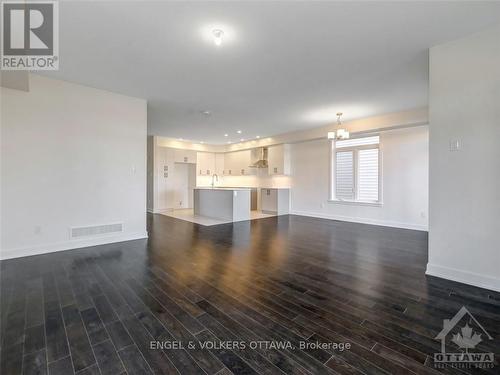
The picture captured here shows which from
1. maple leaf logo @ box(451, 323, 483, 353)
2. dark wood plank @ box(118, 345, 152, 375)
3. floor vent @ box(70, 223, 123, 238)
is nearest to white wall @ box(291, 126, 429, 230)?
maple leaf logo @ box(451, 323, 483, 353)

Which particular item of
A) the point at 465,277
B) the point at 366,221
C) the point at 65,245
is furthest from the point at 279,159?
the point at 65,245

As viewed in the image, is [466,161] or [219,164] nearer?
[466,161]

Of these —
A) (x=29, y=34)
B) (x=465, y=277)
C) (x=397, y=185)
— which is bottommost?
→ (x=465, y=277)

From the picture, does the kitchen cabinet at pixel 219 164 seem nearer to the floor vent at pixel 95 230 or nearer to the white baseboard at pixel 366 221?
the white baseboard at pixel 366 221

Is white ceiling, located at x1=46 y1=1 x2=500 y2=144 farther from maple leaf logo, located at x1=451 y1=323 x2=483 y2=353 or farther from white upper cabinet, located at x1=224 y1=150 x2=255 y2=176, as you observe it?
white upper cabinet, located at x1=224 y1=150 x2=255 y2=176

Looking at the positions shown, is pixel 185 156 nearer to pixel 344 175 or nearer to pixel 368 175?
pixel 344 175

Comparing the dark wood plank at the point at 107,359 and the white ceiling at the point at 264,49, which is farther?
the white ceiling at the point at 264,49

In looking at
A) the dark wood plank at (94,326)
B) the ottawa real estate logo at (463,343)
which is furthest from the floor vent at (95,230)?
the ottawa real estate logo at (463,343)

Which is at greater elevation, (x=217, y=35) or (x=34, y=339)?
(x=217, y=35)

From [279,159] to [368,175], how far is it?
9.76 ft

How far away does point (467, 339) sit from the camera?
1.75m

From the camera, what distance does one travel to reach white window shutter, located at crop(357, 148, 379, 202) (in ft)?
21.1

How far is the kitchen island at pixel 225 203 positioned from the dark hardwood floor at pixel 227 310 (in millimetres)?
2920

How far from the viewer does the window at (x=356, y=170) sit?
647 centimetres
